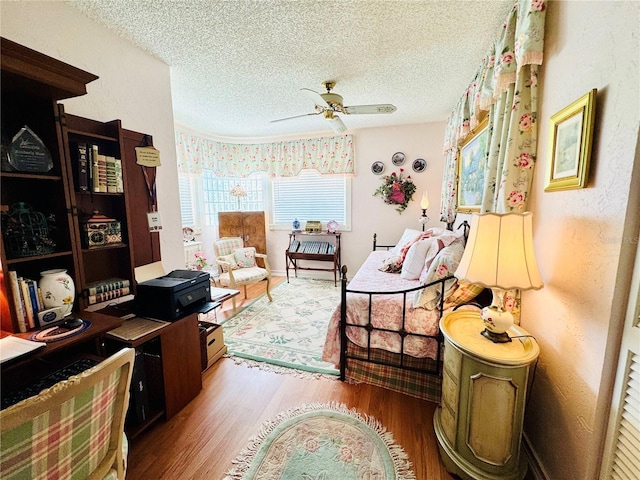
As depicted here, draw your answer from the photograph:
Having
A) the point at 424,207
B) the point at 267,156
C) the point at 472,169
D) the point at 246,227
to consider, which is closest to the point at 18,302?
the point at 472,169

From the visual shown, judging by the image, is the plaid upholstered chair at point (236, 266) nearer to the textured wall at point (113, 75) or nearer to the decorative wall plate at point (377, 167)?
the textured wall at point (113, 75)

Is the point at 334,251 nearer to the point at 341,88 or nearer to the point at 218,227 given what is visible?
the point at 218,227

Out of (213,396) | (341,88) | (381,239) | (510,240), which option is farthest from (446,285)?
(381,239)

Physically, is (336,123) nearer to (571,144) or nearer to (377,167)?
(377,167)

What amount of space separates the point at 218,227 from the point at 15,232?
3.37m

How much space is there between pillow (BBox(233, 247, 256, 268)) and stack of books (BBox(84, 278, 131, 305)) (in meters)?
2.07

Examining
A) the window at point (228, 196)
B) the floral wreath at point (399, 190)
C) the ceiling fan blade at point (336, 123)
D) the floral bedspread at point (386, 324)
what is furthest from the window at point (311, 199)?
the floral bedspread at point (386, 324)

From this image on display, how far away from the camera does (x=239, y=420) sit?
5.53 ft

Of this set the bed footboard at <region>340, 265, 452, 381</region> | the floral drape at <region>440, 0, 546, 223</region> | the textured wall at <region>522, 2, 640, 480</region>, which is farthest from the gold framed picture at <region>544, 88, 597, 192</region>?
the bed footboard at <region>340, 265, 452, 381</region>

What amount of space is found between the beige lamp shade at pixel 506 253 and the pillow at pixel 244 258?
3.19 m

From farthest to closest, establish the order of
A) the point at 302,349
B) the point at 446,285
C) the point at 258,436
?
the point at 302,349 → the point at 446,285 → the point at 258,436

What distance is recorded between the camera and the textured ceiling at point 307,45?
157 centimetres

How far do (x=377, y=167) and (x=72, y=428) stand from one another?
414 centimetres

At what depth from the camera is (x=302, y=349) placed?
2461 millimetres
